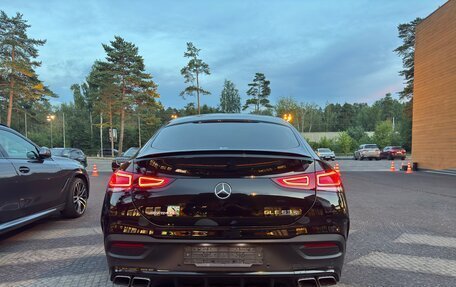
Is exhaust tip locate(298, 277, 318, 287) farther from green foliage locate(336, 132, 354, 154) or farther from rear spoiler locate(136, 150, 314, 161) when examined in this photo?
green foliage locate(336, 132, 354, 154)

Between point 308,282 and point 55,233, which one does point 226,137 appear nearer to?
point 308,282

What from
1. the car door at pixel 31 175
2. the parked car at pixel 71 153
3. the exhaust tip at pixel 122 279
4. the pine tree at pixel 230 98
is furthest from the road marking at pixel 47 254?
the pine tree at pixel 230 98

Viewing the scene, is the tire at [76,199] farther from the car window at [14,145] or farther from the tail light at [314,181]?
the tail light at [314,181]

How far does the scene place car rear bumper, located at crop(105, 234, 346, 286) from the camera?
2689 mm

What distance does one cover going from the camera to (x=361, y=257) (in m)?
4.65

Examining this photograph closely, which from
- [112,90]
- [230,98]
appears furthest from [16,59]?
[230,98]

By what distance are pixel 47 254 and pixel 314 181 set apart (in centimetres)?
369

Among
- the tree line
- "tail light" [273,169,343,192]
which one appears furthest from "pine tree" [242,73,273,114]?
"tail light" [273,169,343,192]

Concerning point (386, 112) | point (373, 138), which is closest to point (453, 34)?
point (373, 138)

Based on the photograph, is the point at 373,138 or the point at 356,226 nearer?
the point at 356,226

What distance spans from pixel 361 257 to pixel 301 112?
314 ft

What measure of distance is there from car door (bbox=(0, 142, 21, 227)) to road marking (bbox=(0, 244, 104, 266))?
1.49ft

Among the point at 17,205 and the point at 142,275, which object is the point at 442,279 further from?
the point at 17,205

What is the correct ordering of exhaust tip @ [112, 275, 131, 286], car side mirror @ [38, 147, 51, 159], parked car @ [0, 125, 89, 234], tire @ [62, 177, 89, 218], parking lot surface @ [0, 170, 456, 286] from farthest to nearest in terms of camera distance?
tire @ [62, 177, 89, 218]
car side mirror @ [38, 147, 51, 159]
parked car @ [0, 125, 89, 234]
parking lot surface @ [0, 170, 456, 286]
exhaust tip @ [112, 275, 131, 286]
